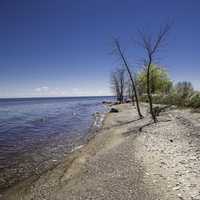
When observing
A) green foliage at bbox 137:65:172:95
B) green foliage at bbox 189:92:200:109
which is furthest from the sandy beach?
green foliage at bbox 137:65:172:95

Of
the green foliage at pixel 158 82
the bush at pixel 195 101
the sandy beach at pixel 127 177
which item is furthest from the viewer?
the green foliage at pixel 158 82

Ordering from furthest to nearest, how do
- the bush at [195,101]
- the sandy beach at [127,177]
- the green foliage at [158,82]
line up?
the green foliage at [158,82], the bush at [195,101], the sandy beach at [127,177]

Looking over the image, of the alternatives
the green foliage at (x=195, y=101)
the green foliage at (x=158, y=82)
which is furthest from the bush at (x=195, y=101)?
the green foliage at (x=158, y=82)

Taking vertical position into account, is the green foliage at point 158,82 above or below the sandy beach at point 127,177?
above

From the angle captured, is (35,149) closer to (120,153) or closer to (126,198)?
(120,153)

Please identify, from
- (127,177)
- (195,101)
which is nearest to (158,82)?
(195,101)

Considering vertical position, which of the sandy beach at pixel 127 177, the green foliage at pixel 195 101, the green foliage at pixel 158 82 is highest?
the green foliage at pixel 158 82

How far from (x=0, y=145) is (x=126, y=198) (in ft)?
42.9

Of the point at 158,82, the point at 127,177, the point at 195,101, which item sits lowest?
the point at 127,177

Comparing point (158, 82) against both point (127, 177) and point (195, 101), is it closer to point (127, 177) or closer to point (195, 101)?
point (195, 101)

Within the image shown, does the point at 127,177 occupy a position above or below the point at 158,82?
below

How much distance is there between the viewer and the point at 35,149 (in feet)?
45.1

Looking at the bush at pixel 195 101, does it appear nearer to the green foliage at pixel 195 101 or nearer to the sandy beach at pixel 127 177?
the green foliage at pixel 195 101

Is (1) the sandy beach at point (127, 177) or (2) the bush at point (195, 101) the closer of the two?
(1) the sandy beach at point (127, 177)
